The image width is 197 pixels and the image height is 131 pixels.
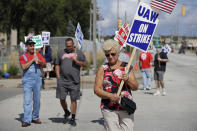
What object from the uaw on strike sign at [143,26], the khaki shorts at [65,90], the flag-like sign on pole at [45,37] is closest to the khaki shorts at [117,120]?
the uaw on strike sign at [143,26]

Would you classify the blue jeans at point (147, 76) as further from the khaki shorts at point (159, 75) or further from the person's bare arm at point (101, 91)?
the person's bare arm at point (101, 91)

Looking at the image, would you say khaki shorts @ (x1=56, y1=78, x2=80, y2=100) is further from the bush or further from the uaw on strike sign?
the bush

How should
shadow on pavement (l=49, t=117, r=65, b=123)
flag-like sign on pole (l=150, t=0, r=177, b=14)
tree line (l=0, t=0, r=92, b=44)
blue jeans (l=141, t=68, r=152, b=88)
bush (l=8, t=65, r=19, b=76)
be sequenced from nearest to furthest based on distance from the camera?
flag-like sign on pole (l=150, t=0, r=177, b=14)
shadow on pavement (l=49, t=117, r=65, b=123)
blue jeans (l=141, t=68, r=152, b=88)
bush (l=8, t=65, r=19, b=76)
tree line (l=0, t=0, r=92, b=44)

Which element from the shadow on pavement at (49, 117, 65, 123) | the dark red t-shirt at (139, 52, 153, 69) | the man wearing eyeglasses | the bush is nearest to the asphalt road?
the shadow on pavement at (49, 117, 65, 123)

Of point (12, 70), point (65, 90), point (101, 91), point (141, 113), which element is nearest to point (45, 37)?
point (12, 70)

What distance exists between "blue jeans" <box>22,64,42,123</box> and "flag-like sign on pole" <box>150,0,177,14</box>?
3.35m

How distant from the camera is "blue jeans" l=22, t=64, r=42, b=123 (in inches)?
282

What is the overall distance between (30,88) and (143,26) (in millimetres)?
3290

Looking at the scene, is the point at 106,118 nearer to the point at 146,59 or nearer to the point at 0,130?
the point at 0,130

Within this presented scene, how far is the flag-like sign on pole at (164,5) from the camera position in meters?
4.64

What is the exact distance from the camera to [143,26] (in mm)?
4746

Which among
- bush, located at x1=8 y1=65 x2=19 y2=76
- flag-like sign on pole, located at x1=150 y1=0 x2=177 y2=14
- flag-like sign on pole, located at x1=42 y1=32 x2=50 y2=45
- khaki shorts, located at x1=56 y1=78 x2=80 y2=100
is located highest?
flag-like sign on pole, located at x1=150 y1=0 x2=177 y2=14

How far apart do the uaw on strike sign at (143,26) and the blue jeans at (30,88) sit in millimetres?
3033

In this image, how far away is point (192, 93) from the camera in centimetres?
1248
